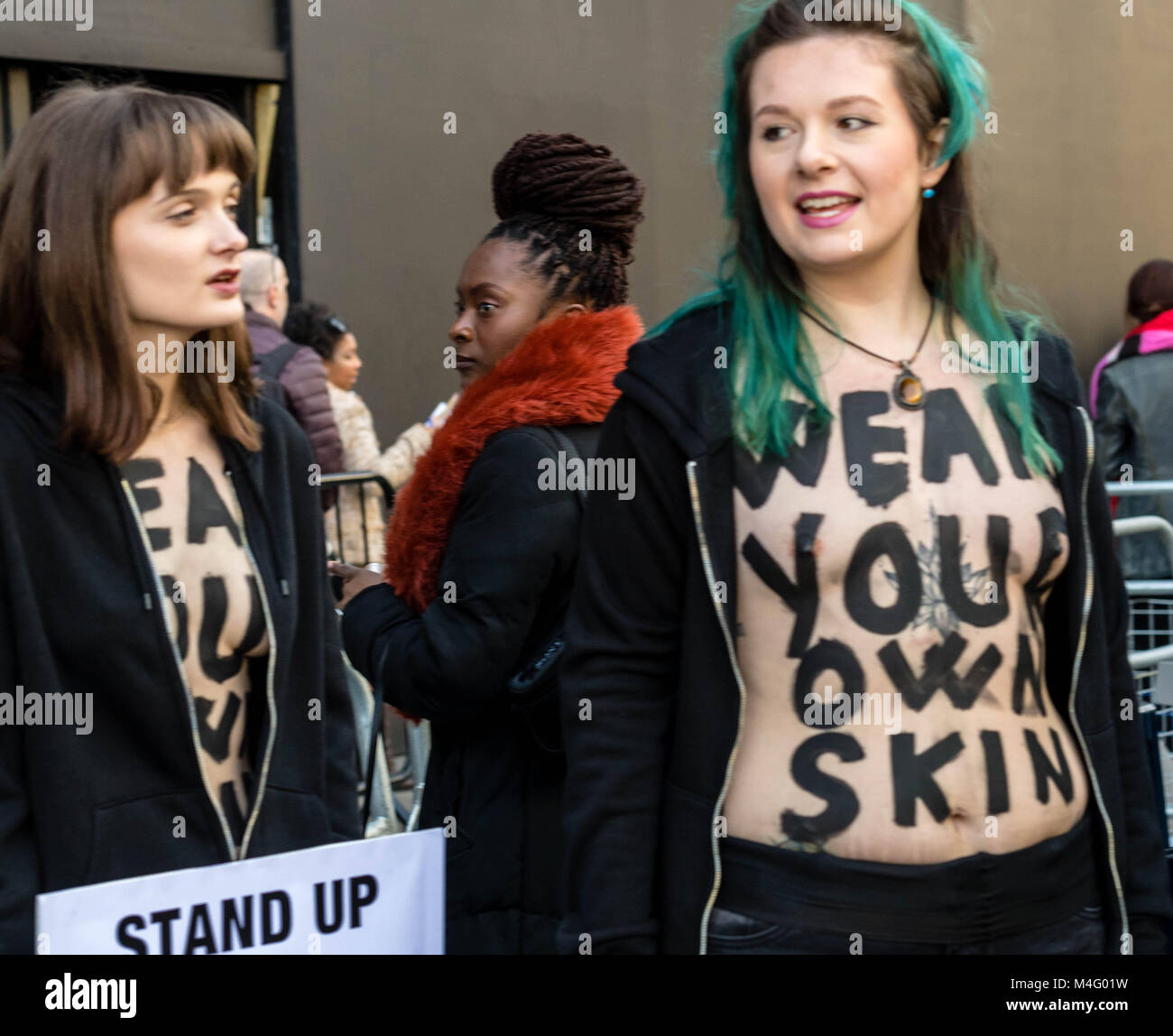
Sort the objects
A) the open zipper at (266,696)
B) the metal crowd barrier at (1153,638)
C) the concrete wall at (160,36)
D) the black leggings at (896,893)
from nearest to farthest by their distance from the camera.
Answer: the black leggings at (896,893), the open zipper at (266,696), the metal crowd barrier at (1153,638), the concrete wall at (160,36)

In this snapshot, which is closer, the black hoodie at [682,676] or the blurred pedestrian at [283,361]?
the black hoodie at [682,676]

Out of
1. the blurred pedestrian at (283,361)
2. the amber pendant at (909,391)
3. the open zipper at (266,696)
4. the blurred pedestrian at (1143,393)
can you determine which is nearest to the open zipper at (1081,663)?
the amber pendant at (909,391)

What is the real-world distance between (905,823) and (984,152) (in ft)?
3.39

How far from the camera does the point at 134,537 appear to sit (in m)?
2.72

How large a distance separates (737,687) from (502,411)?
3.40 feet

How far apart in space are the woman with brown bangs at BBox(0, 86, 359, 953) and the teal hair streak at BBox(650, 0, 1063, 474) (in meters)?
0.90

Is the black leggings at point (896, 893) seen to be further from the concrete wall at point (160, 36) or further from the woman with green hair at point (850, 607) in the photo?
the concrete wall at point (160, 36)

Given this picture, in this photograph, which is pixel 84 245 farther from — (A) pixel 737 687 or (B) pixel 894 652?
(B) pixel 894 652

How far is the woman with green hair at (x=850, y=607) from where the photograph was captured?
2.15 m

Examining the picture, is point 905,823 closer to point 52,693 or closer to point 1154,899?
point 1154,899

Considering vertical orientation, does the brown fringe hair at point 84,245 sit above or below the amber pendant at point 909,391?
above

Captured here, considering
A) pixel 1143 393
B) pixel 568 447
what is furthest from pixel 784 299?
pixel 1143 393

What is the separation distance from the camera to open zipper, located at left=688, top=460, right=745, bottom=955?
2.18 meters
